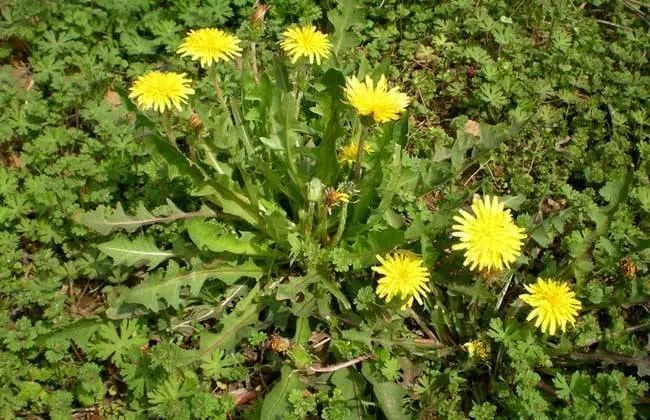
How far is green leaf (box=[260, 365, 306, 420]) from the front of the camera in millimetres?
2674

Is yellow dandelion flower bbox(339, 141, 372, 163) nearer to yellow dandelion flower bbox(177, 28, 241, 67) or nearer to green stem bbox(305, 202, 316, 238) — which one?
green stem bbox(305, 202, 316, 238)

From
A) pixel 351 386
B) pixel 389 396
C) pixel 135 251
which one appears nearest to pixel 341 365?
pixel 351 386

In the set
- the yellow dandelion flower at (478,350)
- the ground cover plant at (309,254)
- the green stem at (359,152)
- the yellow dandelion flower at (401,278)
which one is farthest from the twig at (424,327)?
the green stem at (359,152)

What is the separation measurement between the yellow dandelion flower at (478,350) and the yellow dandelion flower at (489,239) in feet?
1.38

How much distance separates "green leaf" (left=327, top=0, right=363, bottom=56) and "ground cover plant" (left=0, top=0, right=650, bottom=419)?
12 millimetres

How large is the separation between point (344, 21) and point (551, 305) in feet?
6.08

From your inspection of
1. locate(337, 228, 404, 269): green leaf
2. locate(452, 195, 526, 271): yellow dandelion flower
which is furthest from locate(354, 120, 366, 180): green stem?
locate(452, 195, 526, 271): yellow dandelion flower

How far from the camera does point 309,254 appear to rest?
2.76m

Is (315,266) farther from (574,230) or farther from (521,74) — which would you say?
(521,74)

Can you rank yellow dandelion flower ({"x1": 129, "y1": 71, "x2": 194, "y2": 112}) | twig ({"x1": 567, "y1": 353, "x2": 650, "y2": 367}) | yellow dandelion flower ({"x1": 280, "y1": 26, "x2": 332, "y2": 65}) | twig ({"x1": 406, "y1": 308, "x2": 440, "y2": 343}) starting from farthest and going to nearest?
1. twig ({"x1": 406, "y1": 308, "x2": 440, "y2": 343})
2. yellow dandelion flower ({"x1": 280, "y1": 26, "x2": 332, "y2": 65})
3. twig ({"x1": 567, "y1": 353, "x2": 650, "y2": 367})
4. yellow dandelion flower ({"x1": 129, "y1": 71, "x2": 194, "y2": 112})

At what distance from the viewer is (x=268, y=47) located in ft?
13.6

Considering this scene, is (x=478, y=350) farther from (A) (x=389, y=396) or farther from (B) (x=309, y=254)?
(B) (x=309, y=254)

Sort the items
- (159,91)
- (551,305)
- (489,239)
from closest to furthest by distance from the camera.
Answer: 1. (489,239)
2. (551,305)
3. (159,91)

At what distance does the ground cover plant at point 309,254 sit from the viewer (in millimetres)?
2680
